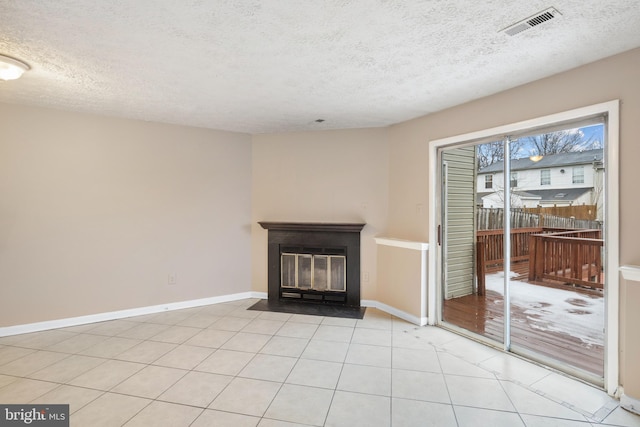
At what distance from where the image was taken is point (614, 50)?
211 cm

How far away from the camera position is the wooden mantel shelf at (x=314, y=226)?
13.6 feet

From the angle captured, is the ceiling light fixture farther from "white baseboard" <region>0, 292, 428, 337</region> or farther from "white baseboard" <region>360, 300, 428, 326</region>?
"white baseboard" <region>360, 300, 428, 326</region>

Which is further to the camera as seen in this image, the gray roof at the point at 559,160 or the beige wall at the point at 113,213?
the beige wall at the point at 113,213

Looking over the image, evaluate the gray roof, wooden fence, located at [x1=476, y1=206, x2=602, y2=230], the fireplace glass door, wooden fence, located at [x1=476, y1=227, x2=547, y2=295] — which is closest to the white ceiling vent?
the gray roof

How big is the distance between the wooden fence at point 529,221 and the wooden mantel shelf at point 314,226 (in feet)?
4.97

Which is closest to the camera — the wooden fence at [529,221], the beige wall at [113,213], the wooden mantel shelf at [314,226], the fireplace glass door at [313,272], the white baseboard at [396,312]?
the wooden fence at [529,221]

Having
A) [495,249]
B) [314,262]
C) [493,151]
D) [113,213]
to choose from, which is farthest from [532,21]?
[113,213]

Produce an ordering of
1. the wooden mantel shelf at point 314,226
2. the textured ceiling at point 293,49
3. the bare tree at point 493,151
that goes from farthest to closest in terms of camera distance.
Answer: the wooden mantel shelf at point 314,226 → the bare tree at point 493,151 → the textured ceiling at point 293,49

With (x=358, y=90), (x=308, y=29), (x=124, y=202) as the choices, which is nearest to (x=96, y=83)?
(x=124, y=202)

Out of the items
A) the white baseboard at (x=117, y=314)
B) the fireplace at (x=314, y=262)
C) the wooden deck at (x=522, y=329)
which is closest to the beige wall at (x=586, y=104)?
the wooden deck at (x=522, y=329)

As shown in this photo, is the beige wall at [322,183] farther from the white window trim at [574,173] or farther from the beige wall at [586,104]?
the white window trim at [574,173]

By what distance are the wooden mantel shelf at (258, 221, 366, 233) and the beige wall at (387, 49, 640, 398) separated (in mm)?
831

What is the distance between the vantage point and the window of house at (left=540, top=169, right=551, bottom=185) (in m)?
2.66

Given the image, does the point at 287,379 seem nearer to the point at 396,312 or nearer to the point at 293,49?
the point at 396,312
